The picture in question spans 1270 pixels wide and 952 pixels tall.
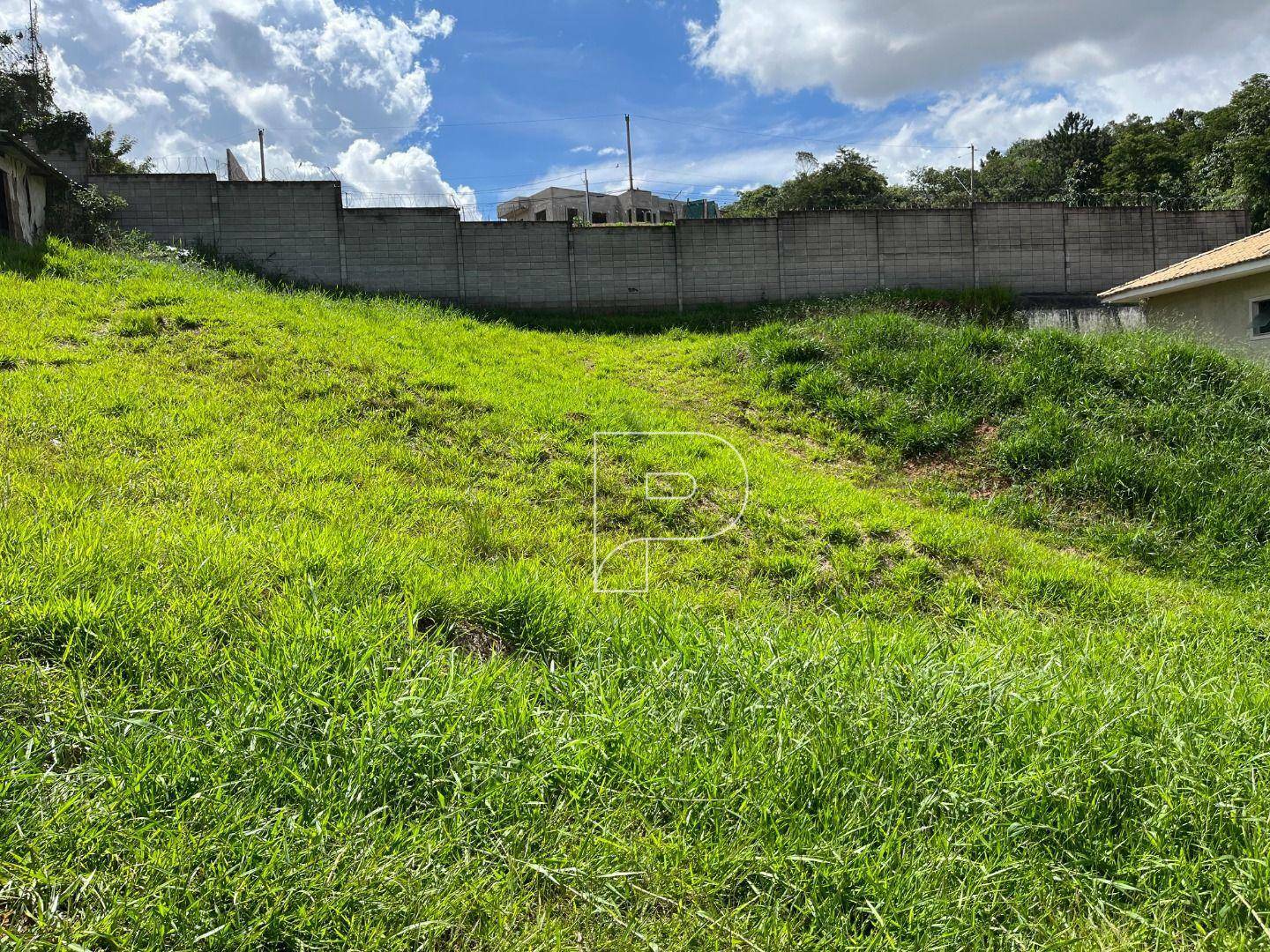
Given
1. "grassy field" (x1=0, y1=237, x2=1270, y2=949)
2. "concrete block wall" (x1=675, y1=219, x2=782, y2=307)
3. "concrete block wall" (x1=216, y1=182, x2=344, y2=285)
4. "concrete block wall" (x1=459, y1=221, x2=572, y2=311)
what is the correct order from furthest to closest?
"concrete block wall" (x1=675, y1=219, x2=782, y2=307) < "concrete block wall" (x1=459, y1=221, x2=572, y2=311) < "concrete block wall" (x1=216, y1=182, x2=344, y2=285) < "grassy field" (x1=0, y1=237, x2=1270, y2=949)

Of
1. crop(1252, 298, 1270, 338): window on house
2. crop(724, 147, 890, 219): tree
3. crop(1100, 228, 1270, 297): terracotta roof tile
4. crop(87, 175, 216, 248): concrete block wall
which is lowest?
crop(1252, 298, 1270, 338): window on house

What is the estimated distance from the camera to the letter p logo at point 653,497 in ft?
13.8

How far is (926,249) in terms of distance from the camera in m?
14.8

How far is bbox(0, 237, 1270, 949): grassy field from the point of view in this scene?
1.46 metres

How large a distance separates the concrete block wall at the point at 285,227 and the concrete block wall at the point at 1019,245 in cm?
1379

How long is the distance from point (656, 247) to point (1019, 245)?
323 inches

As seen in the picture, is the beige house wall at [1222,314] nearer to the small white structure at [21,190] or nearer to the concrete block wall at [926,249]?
the concrete block wall at [926,249]

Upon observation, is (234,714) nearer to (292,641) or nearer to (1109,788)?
(292,641)

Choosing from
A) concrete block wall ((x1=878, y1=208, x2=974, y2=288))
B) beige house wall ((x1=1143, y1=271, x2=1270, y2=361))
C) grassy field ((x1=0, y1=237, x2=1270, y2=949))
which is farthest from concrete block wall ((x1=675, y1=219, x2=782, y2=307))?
grassy field ((x1=0, y1=237, x2=1270, y2=949))

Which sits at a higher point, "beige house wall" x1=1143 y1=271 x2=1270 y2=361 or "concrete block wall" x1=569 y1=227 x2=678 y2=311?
"concrete block wall" x1=569 y1=227 x2=678 y2=311

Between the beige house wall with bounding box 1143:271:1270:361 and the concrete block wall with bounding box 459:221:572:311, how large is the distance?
438 inches

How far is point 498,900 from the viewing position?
1.46 metres

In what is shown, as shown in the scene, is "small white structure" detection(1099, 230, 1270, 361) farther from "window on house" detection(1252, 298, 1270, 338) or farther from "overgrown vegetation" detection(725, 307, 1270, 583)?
"overgrown vegetation" detection(725, 307, 1270, 583)

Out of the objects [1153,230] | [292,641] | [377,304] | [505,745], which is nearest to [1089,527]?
[505,745]
